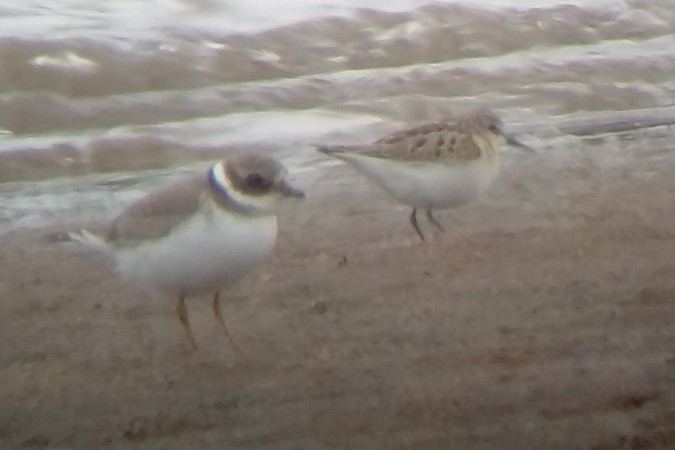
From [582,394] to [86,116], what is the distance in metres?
1.52

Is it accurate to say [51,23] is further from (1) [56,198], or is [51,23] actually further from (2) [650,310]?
(2) [650,310]

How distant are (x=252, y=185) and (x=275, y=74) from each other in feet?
4.71

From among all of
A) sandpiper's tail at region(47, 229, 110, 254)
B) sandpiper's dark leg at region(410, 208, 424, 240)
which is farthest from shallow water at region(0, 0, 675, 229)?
sandpiper's tail at region(47, 229, 110, 254)

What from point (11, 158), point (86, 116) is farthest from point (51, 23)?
point (11, 158)

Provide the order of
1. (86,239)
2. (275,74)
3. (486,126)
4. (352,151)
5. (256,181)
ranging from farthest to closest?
1. (275,74)
2. (486,126)
3. (352,151)
4. (86,239)
5. (256,181)

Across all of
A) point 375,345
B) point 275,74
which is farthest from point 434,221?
point 275,74

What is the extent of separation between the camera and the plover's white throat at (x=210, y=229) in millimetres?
1255

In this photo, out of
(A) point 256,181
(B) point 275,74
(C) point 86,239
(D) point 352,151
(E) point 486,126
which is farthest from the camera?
(B) point 275,74

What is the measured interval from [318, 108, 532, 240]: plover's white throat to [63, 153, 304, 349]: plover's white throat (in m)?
0.30

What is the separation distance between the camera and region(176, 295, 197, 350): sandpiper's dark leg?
→ 1.30 metres

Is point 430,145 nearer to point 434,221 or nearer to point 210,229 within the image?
point 434,221

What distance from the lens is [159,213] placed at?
1294 millimetres

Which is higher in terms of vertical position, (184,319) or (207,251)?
(207,251)

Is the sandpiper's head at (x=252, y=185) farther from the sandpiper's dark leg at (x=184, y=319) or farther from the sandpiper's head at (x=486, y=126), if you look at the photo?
the sandpiper's head at (x=486, y=126)
